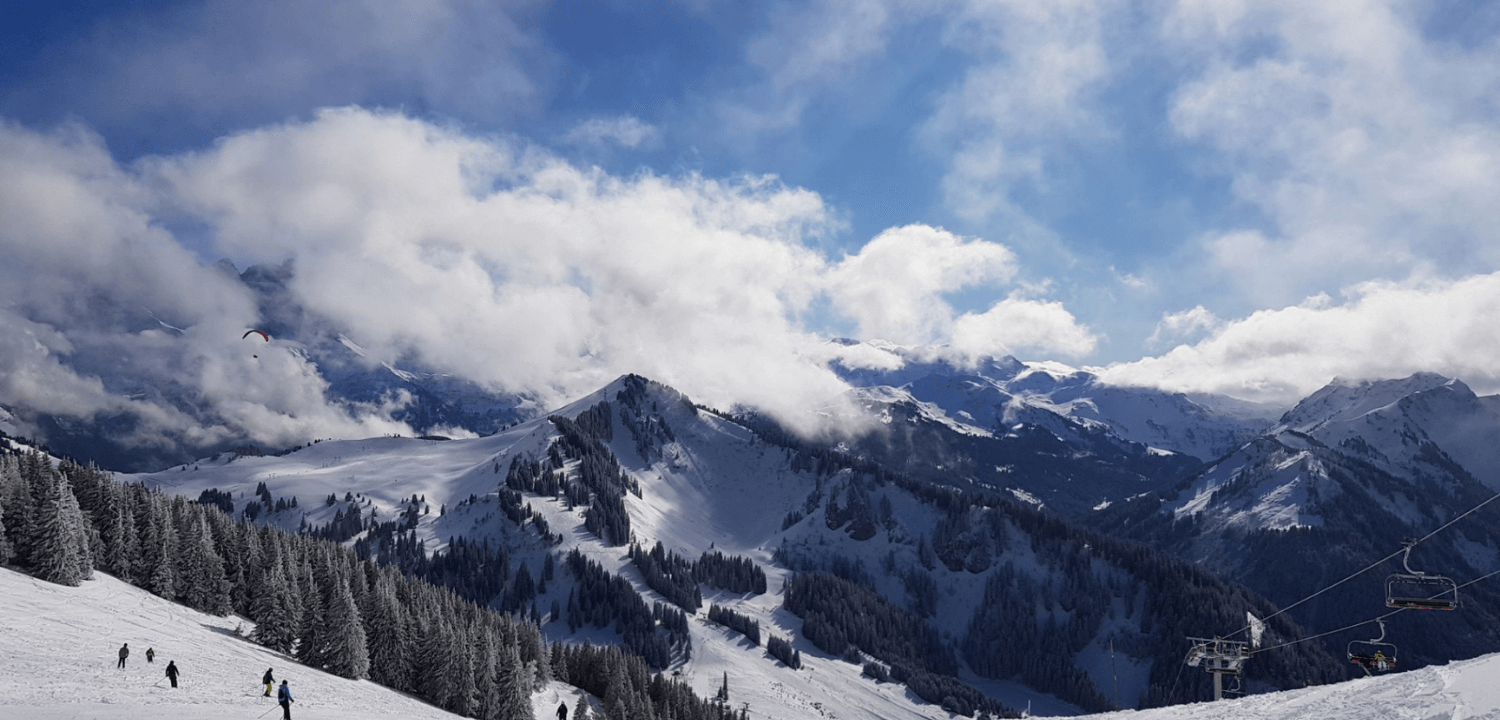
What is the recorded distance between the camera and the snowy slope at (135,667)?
160 ft

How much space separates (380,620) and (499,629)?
2305cm

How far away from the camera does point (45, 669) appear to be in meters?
52.5

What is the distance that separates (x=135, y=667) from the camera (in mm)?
58312

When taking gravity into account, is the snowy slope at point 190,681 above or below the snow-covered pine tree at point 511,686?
above

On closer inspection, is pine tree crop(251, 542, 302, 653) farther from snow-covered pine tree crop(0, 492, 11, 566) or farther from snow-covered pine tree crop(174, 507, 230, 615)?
snow-covered pine tree crop(0, 492, 11, 566)

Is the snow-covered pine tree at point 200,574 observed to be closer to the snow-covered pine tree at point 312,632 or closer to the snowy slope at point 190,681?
the snowy slope at point 190,681

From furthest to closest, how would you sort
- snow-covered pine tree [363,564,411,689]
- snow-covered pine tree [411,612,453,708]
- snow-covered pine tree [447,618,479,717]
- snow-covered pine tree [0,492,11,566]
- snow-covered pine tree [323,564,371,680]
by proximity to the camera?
snow-covered pine tree [447,618,479,717] → snow-covered pine tree [411,612,453,708] → snow-covered pine tree [363,564,411,689] → snow-covered pine tree [323,564,371,680] → snow-covered pine tree [0,492,11,566]

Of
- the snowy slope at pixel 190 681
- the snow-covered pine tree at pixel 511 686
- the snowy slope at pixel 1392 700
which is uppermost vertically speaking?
the snowy slope at pixel 1392 700

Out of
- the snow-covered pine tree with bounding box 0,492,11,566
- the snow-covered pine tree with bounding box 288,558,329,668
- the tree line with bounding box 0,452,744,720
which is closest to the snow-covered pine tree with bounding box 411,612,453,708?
the tree line with bounding box 0,452,744,720

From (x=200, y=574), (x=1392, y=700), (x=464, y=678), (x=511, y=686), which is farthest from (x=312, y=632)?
(x=1392, y=700)

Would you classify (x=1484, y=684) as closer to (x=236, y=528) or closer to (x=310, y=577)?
(x=310, y=577)

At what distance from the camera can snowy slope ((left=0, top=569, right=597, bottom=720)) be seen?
48875mm

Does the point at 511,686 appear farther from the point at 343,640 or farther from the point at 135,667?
the point at 135,667

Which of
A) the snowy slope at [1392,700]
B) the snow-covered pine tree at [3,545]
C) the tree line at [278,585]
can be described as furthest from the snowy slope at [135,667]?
the snowy slope at [1392,700]
